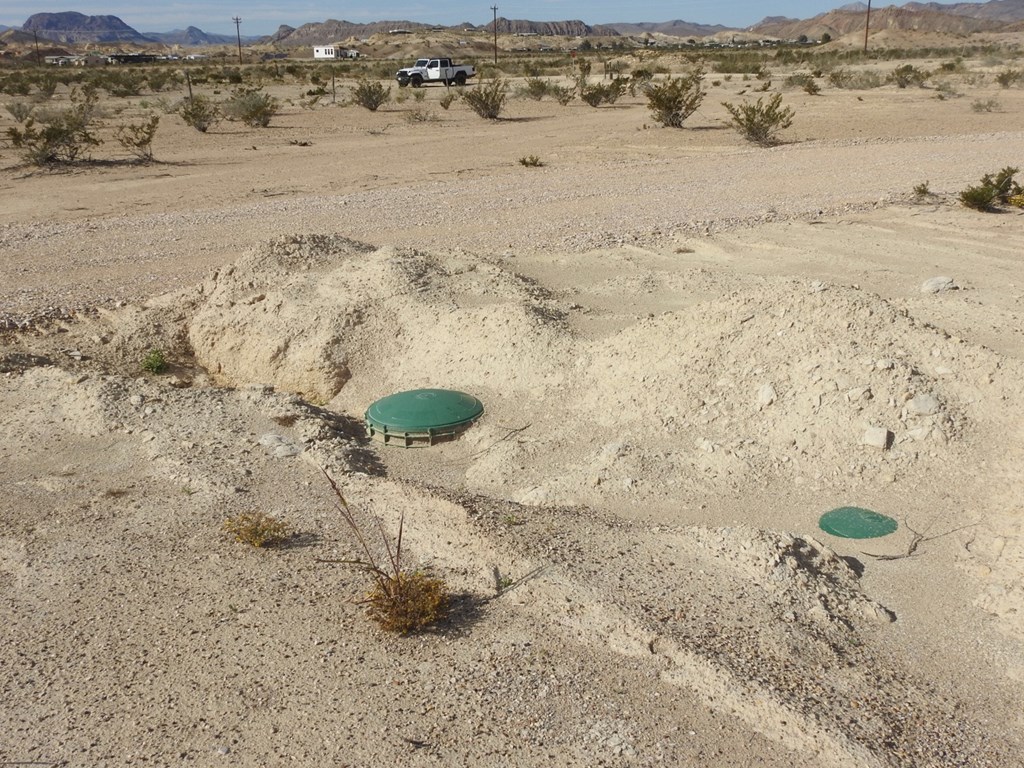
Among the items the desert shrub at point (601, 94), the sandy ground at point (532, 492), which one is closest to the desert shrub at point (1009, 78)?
the desert shrub at point (601, 94)

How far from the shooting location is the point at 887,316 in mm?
7133

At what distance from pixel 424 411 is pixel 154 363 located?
3.03 metres

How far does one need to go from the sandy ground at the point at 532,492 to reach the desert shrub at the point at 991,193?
2.00ft

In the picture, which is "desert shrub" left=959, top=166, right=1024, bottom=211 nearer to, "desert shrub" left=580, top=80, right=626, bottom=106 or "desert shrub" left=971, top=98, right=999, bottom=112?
"desert shrub" left=971, top=98, right=999, bottom=112

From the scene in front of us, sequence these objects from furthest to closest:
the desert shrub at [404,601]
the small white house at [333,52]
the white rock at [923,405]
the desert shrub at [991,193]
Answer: the small white house at [333,52] < the desert shrub at [991,193] < the white rock at [923,405] < the desert shrub at [404,601]

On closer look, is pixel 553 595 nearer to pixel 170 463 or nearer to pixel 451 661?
pixel 451 661

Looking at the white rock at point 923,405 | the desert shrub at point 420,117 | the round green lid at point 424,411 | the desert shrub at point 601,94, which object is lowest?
the round green lid at point 424,411

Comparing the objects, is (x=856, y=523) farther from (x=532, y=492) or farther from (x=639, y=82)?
(x=639, y=82)

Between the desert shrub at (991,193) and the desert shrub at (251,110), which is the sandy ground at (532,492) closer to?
the desert shrub at (991,193)

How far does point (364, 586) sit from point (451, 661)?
2.58 feet

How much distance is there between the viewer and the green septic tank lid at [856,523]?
5.42 meters

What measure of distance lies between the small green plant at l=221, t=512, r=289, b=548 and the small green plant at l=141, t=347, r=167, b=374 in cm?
375

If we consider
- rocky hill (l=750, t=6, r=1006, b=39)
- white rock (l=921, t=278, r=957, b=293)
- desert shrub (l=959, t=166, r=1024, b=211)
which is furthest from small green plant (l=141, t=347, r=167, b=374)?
rocky hill (l=750, t=6, r=1006, b=39)

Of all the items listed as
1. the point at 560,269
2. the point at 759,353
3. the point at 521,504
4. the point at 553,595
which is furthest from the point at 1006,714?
the point at 560,269
